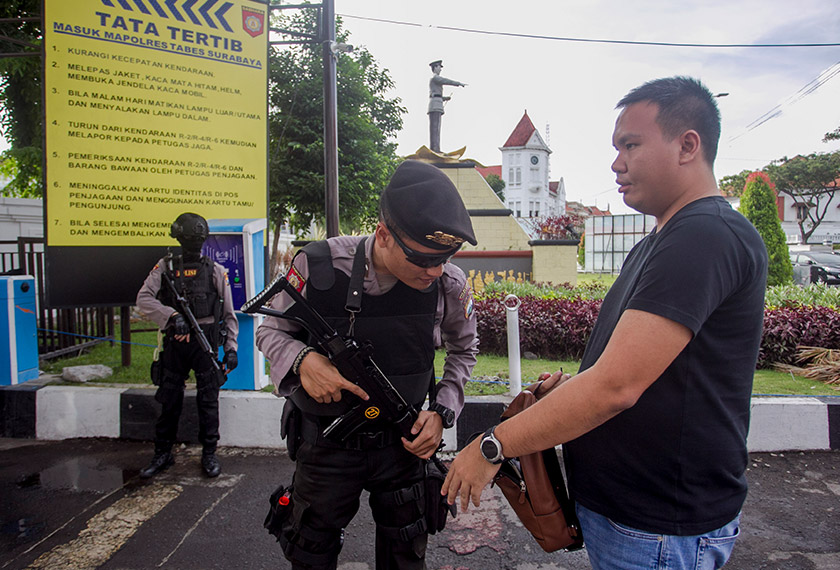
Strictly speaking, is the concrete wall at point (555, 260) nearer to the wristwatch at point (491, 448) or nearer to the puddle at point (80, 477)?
the puddle at point (80, 477)

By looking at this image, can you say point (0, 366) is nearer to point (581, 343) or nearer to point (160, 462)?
point (160, 462)

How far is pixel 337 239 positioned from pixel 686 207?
1150 millimetres

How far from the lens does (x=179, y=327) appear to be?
3.65 metres

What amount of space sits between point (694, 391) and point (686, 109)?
2.15 feet

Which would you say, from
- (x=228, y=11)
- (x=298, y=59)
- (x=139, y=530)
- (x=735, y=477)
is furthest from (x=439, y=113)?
(x=735, y=477)

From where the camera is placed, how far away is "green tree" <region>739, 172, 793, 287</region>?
1143cm

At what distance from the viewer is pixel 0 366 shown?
4.65 m

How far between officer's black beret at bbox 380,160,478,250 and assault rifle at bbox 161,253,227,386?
8.59 ft

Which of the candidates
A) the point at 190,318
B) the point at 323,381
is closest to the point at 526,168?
the point at 190,318

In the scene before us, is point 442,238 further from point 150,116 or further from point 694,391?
point 150,116

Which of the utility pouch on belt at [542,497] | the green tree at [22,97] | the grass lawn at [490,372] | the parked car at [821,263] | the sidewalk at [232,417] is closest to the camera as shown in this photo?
the utility pouch on belt at [542,497]

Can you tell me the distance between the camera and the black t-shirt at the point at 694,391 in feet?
3.64

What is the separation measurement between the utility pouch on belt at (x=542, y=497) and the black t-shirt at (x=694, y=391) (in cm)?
13

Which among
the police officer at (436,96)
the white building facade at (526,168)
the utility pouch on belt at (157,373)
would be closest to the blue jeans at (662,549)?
the utility pouch on belt at (157,373)
